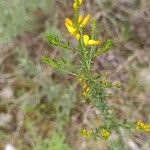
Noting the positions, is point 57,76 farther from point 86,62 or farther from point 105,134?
point 86,62

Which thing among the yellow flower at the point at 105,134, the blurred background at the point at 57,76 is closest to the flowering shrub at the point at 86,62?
the yellow flower at the point at 105,134

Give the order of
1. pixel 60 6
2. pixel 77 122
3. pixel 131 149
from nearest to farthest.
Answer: pixel 131 149 < pixel 77 122 < pixel 60 6

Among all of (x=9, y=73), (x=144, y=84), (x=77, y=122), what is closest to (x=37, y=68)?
(x=9, y=73)

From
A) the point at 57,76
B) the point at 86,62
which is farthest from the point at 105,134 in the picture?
the point at 57,76

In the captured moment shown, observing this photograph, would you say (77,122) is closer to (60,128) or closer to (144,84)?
(60,128)

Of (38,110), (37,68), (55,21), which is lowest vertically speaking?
(38,110)

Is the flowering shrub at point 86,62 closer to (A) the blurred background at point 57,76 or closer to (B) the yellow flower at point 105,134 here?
(B) the yellow flower at point 105,134

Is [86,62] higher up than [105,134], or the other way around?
[86,62]

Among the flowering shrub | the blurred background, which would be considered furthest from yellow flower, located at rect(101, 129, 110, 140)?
the blurred background
